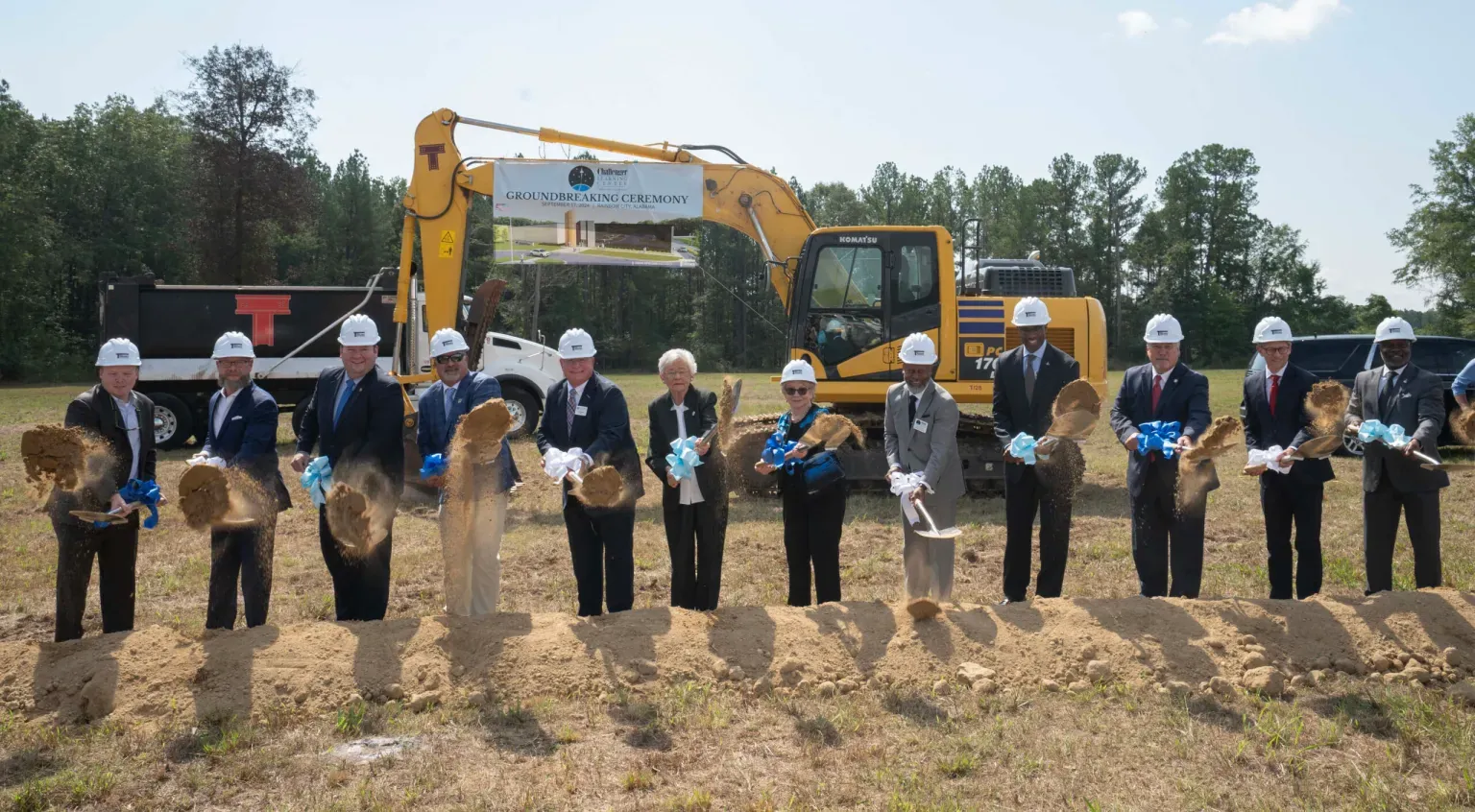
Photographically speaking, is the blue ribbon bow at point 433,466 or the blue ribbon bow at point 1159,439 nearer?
the blue ribbon bow at point 433,466

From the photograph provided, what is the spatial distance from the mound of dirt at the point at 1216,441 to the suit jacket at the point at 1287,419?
47cm

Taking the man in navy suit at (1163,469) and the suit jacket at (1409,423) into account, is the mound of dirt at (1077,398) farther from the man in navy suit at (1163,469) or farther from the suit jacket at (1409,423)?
the suit jacket at (1409,423)

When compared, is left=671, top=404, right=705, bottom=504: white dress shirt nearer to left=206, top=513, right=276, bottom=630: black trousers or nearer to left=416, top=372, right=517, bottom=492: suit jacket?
left=416, top=372, right=517, bottom=492: suit jacket

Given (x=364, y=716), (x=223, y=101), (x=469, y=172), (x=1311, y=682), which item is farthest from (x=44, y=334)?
(x=1311, y=682)

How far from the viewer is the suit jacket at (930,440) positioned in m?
5.83

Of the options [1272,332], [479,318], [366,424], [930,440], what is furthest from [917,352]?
[479,318]

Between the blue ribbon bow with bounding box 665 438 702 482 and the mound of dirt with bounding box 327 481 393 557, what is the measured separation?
1.51 meters

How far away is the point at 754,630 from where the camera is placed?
538cm

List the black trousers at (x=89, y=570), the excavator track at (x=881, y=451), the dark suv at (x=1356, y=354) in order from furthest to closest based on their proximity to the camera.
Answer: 1. the dark suv at (x=1356, y=354)
2. the excavator track at (x=881, y=451)
3. the black trousers at (x=89, y=570)

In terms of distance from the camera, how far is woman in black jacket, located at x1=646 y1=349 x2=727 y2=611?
5.80 m

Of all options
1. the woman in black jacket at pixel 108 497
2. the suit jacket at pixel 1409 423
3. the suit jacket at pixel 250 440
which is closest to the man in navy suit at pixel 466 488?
the suit jacket at pixel 250 440

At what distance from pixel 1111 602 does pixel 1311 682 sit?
0.99 m

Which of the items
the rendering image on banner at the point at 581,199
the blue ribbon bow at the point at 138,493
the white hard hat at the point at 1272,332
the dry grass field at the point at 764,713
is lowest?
the dry grass field at the point at 764,713

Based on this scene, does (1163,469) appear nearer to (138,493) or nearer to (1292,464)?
(1292,464)
